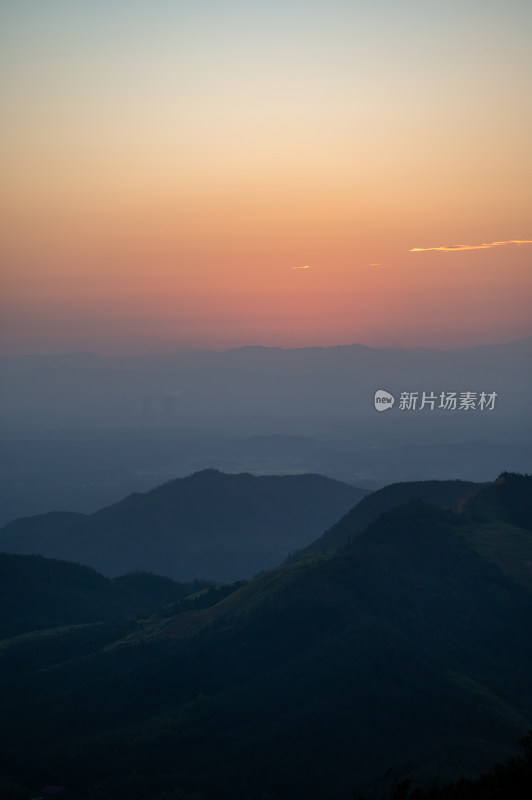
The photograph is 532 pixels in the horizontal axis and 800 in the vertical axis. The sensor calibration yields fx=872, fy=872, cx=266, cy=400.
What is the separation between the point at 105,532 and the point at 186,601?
7261 cm

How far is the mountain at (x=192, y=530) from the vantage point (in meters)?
138

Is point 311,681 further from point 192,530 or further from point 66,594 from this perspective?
point 192,530

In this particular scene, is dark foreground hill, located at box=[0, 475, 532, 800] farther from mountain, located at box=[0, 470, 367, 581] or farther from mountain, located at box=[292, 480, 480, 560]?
mountain, located at box=[0, 470, 367, 581]

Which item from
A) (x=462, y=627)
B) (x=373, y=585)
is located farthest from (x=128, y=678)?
(x=462, y=627)

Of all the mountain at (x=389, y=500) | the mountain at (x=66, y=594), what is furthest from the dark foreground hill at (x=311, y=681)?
the mountain at (x=389, y=500)

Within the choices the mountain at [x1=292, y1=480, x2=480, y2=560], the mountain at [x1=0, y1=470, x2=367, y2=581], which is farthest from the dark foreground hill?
the mountain at [x1=0, y1=470, x2=367, y2=581]

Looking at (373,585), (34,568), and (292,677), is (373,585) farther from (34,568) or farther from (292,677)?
(34,568)

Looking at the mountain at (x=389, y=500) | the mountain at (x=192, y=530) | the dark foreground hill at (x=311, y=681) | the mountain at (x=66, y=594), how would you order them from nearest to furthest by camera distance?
the dark foreground hill at (x=311, y=681)
the mountain at (x=66, y=594)
the mountain at (x=389, y=500)
the mountain at (x=192, y=530)

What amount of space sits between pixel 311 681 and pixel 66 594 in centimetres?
4492

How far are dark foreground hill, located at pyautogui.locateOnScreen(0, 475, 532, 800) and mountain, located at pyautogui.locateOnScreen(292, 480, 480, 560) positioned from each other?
2224 cm

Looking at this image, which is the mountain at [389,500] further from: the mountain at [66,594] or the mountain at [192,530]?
the mountain at [192,530]

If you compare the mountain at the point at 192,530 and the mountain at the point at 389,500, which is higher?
the mountain at the point at 389,500

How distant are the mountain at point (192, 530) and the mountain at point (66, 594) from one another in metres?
31.8

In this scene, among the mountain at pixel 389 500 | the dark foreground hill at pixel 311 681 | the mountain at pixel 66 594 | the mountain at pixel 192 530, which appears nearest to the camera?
the dark foreground hill at pixel 311 681
